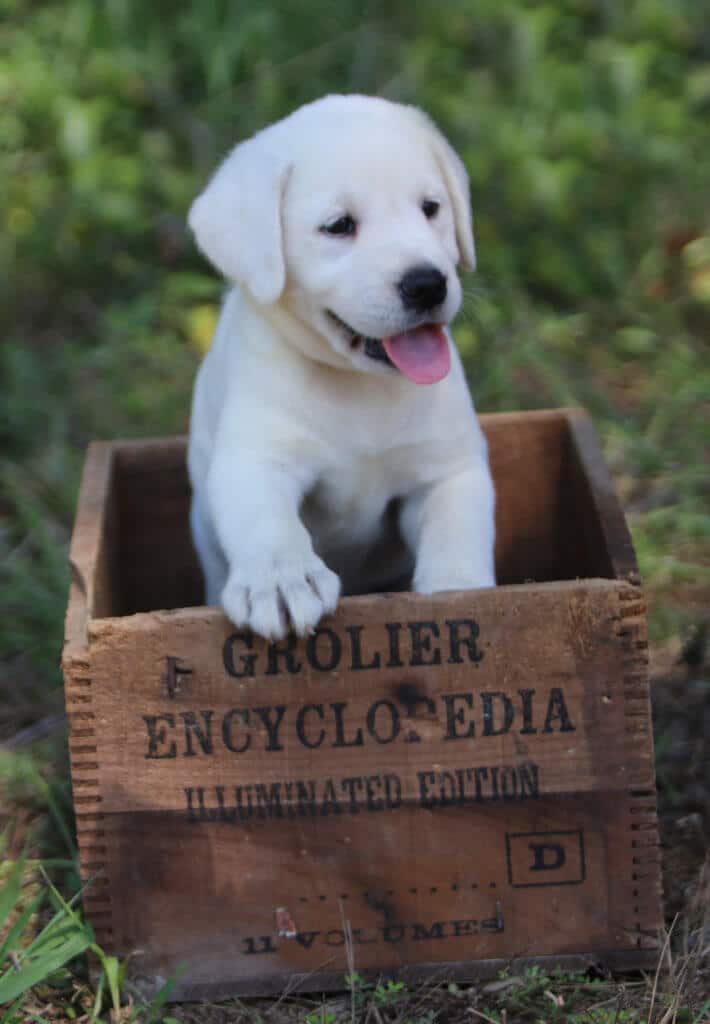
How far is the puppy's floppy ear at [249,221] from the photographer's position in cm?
240

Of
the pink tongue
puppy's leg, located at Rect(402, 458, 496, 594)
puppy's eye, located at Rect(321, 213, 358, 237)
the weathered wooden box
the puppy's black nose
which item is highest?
puppy's eye, located at Rect(321, 213, 358, 237)

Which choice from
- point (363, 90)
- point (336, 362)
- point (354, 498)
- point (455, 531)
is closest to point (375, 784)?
point (455, 531)

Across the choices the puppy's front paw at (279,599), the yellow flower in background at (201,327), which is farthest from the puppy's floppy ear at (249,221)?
the yellow flower in background at (201,327)

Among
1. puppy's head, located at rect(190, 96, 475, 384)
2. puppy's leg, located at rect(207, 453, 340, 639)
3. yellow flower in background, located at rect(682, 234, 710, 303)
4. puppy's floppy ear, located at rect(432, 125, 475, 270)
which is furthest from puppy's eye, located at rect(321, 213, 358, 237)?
yellow flower in background, located at rect(682, 234, 710, 303)

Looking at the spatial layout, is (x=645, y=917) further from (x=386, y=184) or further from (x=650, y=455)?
(x=650, y=455)

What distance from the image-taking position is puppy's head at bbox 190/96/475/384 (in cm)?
233

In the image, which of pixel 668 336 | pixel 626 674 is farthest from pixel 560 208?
pixel 626 674

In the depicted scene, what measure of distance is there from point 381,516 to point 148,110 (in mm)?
3439

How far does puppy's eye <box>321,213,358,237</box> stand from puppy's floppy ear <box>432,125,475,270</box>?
10.2 inches

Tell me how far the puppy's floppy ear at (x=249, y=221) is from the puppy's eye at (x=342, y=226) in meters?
0.09

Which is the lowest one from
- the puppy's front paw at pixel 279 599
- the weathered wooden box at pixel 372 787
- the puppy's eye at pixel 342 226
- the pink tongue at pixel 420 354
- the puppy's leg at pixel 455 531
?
the weathered wooden box at pixel 372 787

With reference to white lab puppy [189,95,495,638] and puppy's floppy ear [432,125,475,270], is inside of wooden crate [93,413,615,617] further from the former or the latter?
puppy's floppy ear [432,125,475,270]

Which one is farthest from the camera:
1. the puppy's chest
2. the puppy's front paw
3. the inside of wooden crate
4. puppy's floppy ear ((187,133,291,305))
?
the inside of wooden crate

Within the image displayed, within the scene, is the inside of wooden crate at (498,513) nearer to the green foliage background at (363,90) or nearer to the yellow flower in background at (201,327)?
the green foliage background at (363,90)
